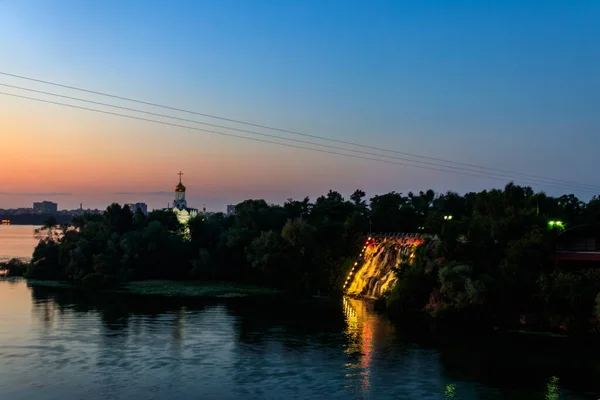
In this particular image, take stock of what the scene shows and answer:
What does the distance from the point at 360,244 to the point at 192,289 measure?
26.4 metres

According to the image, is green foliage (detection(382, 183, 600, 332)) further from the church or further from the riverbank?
the church

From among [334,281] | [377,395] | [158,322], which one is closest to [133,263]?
[334,281]

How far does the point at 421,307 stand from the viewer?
72.9m

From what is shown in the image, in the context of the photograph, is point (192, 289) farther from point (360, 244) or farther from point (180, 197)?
point (180, 197)

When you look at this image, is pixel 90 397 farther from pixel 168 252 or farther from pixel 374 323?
pixel 168 252

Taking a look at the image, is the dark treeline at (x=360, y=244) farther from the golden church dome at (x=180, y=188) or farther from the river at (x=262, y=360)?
the golden church dome at (x=180, y=188)

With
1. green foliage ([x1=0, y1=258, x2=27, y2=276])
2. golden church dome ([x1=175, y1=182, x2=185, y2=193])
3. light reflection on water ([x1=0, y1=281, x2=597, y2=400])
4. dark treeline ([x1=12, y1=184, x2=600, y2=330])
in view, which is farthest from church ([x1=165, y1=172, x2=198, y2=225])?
light reflection on water ([x1=0, y1=281, x2=597, y2=400])

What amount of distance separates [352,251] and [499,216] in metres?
28.3

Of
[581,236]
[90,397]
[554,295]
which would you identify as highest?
[581,236]

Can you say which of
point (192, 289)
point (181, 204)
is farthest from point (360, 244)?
point (181, 204)

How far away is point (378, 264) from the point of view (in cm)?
9156

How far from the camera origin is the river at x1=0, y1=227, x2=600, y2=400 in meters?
40.7

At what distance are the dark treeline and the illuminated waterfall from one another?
8.23ft

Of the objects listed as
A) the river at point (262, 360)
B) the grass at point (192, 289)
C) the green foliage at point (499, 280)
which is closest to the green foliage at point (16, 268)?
the grass at point (192, 289)
